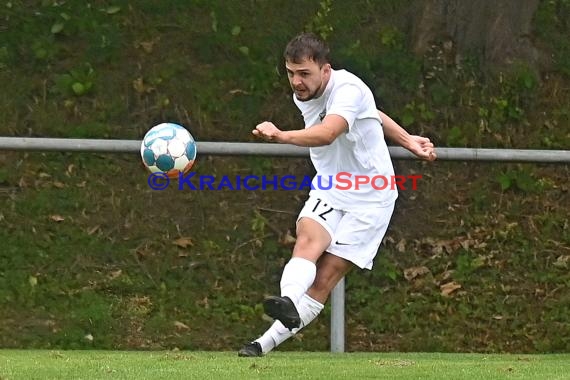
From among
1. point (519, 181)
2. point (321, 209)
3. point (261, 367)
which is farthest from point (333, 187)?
point (519, 181)

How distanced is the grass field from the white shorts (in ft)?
1.91

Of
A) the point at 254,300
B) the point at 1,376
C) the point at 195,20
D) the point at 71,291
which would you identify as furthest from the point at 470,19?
the point at 1,376

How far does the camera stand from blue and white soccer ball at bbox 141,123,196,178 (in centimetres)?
707

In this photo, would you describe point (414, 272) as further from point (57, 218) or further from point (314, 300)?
point (314, 300)

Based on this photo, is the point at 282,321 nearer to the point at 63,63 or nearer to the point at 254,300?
the point at 254,300

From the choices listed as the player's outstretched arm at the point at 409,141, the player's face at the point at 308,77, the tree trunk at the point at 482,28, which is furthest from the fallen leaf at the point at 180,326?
the tree trunk at the point at 482,28

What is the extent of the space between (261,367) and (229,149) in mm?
2028

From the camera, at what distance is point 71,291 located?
9.80 metres

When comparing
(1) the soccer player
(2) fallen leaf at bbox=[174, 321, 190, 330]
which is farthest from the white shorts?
(2) fallen leaf at bbox=[174, 321, 190, 330]

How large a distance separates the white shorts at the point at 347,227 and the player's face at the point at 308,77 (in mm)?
586

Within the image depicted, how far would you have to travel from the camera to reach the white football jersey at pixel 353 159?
704cm

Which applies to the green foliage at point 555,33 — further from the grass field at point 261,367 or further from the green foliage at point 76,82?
the grass field at point 261,367

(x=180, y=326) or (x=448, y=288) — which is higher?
(x=448, y=288)

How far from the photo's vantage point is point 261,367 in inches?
242
